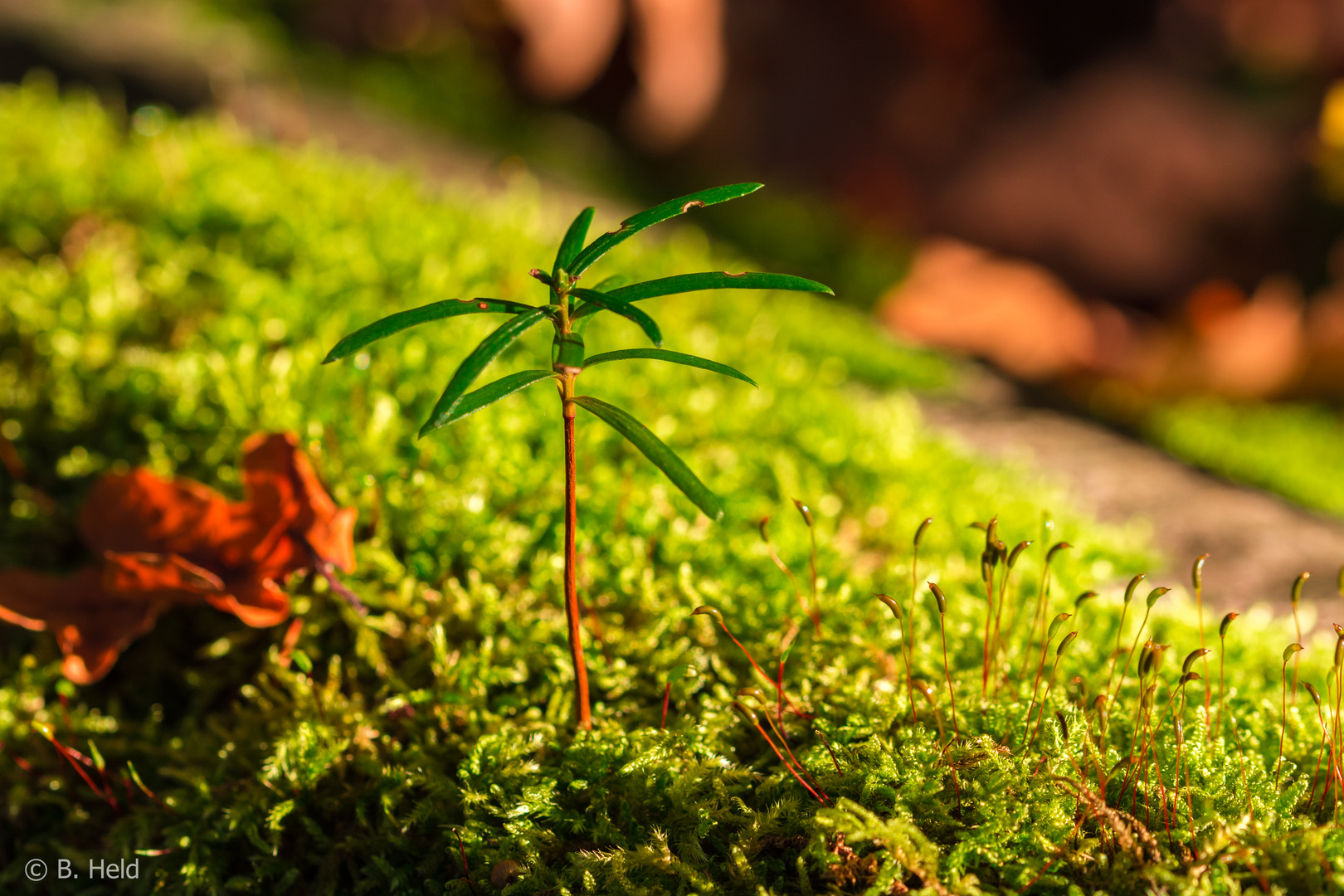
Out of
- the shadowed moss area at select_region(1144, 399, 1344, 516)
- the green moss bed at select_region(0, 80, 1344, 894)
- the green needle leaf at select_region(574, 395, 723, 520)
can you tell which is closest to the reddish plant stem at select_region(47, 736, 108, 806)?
the green moss bed at select_region(0, 80, 1344, 894)

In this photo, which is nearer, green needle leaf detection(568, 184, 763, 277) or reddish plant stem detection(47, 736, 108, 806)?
green needle leaf detection(568, 184, 763, 277)

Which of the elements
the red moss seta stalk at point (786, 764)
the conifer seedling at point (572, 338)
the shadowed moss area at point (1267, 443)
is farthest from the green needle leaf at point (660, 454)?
the shadowed moss area at point (1267, 443)

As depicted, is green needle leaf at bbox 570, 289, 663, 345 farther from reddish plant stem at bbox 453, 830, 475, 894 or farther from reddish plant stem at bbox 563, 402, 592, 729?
reddish plant stem at bbox 453, 830, 475, 894

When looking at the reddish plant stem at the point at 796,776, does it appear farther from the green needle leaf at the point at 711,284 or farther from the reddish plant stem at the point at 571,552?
the green needle leaf at the point at 711,284

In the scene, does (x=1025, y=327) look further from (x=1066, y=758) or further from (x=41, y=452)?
(x=41, y=452)

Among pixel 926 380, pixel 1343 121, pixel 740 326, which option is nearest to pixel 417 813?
pixel 740 326

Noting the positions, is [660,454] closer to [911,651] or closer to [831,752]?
[831,752]
